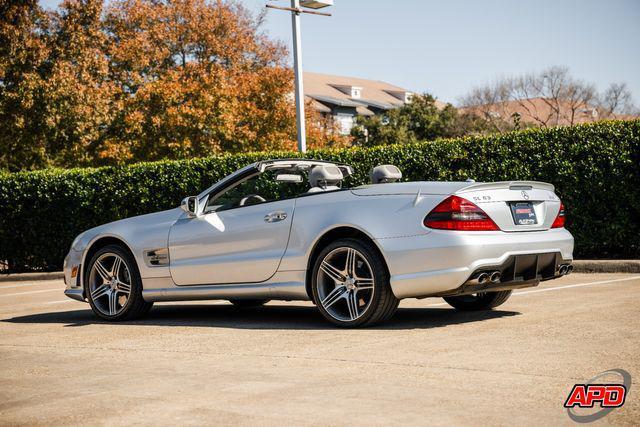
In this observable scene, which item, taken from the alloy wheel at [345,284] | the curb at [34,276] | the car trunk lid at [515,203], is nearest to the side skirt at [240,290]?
the alloy wheel at [345,284]

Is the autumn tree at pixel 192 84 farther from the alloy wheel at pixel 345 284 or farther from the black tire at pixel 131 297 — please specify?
the alloy wheel at pixel 345 284

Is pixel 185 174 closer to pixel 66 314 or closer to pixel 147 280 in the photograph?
pixel 66 314

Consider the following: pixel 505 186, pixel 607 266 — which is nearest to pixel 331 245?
pixel 505 186

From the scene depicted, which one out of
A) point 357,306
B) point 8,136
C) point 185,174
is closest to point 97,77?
point 8,136

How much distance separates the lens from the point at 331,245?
7.16 meters

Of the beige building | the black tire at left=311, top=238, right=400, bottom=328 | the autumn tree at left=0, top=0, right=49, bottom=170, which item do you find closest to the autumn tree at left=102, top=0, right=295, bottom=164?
the autumn tree at left=0, top=0, right=49, bottom=170

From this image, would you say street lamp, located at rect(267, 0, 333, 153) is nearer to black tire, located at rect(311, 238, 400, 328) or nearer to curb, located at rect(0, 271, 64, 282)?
curb, located at rect(0, 271, 64, 282)

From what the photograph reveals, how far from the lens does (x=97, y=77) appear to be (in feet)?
106

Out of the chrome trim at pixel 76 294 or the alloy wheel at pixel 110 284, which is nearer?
the alloy wheel at pixel 110 284

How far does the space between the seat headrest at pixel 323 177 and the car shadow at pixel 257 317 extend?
1.29 metres

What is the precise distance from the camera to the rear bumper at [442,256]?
659 centimetres

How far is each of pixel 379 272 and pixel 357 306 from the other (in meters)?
0.41

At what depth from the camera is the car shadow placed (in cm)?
749

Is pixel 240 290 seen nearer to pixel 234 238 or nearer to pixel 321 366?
pixel 234 238
